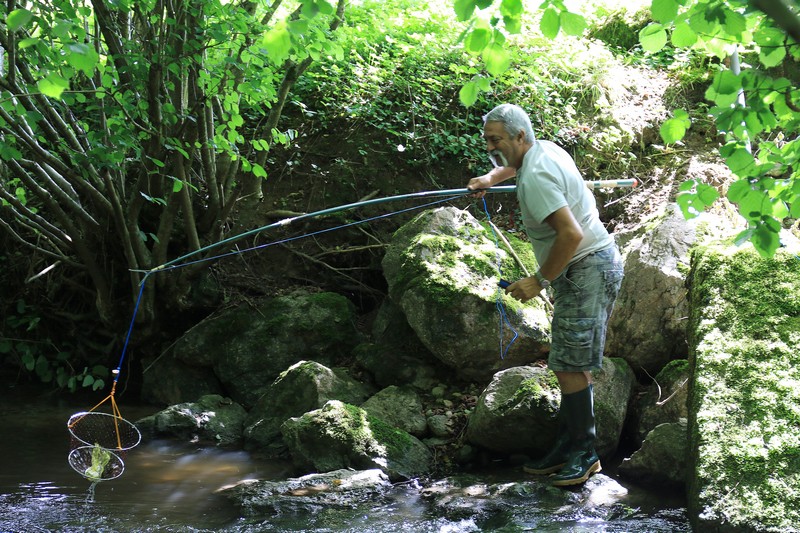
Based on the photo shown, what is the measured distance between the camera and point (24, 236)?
8.29m

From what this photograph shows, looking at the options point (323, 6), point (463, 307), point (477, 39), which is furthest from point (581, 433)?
point (323, 6)

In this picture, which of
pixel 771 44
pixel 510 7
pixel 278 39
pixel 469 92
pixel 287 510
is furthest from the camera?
pixel 287 510

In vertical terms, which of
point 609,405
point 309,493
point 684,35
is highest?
point 684,35

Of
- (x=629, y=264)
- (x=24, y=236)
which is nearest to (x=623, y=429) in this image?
(x=629, y=264)

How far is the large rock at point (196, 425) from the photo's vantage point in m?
6.02

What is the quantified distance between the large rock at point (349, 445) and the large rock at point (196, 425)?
1203 millimetres

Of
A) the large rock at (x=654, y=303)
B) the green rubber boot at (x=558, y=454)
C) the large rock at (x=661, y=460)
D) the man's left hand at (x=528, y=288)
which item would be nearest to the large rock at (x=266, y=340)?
the large rock at (x=654, y=303)

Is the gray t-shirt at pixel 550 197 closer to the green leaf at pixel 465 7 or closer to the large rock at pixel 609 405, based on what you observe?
the large rock at pixel 609 405

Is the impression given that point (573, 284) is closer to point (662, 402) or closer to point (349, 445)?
point (662, 402)

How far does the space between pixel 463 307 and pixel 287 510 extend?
221cm

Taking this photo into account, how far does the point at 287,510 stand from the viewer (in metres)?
4.18

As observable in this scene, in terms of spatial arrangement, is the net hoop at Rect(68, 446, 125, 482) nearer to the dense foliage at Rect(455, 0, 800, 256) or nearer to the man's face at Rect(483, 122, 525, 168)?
the man's face at Rect(483, 122, 525, 168)

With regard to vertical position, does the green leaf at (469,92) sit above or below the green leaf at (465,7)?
below

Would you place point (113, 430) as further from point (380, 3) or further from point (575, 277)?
point (380, 3)
